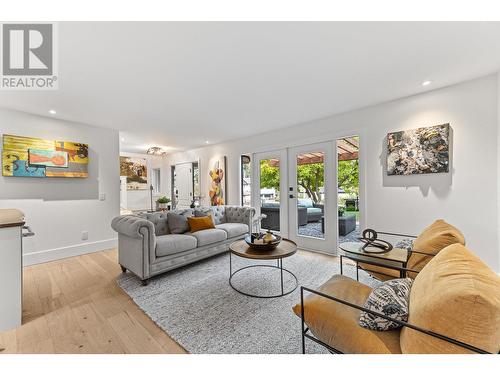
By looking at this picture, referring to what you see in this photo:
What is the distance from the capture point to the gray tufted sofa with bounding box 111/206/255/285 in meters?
2.52

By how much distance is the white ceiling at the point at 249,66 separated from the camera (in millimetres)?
1626

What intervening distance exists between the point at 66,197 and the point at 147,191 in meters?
3.96

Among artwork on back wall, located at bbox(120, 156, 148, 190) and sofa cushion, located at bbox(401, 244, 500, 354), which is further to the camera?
artwork on back wall, located at bbox(120, 156, 148, 190)

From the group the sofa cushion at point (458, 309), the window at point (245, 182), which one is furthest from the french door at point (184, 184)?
the sofa cushion at point (458, 309)

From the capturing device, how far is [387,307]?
1.09 m

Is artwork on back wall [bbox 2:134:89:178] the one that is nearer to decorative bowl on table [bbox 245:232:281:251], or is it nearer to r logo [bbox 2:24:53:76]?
r logo [bbox 2:24:53:76]

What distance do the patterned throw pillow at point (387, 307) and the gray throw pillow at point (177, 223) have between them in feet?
9.10

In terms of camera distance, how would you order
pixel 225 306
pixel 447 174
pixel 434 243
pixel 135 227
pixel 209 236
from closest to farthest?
1. pixel 434 243
2. pixel 225 306
3. pixel 135 227
4. pixel 447 174
5. pixel 209 236

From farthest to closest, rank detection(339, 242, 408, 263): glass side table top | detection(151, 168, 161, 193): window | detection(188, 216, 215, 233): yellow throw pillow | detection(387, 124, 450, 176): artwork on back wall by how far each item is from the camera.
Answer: detection(151, 168, 161, 193): window < detection(188, 216, 215, 233): yellow throw pillow < detection(387, 124, 450, 176): artwork on back wall < detection(339, 242, 408, 263): glass side table top

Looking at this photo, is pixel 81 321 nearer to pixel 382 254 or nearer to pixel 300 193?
pixel 382 254

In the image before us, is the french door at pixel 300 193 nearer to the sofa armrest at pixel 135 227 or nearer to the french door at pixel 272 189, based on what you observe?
the french door at pixel 272 189

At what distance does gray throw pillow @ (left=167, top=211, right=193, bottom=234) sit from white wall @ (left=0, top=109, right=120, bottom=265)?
1628 millimetres

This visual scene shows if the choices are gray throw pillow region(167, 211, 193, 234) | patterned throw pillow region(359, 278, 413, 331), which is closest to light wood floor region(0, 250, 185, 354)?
gray throw pillow region(167, 211, 193, 234)

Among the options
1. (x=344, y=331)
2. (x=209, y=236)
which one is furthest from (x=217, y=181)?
(x=344, y=331)
